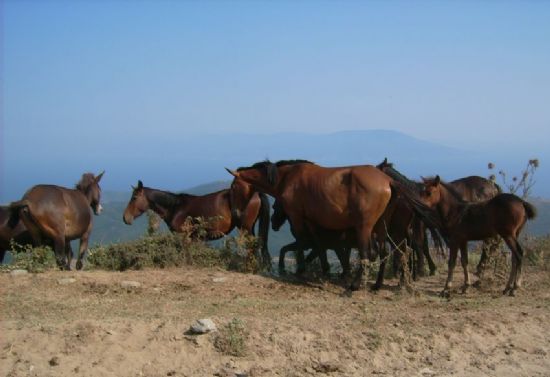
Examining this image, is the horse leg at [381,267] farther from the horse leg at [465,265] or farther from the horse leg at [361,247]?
the horse leg at [465,265]

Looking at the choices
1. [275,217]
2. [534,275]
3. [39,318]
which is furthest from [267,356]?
[534,275]

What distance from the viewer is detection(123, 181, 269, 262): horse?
12656mm

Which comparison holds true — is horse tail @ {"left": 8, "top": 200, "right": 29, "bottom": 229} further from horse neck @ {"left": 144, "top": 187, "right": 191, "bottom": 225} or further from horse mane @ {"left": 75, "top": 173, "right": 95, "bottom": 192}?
horse neck @ {"left": 144, "top": 187, "right": 191, "bottom": 225}

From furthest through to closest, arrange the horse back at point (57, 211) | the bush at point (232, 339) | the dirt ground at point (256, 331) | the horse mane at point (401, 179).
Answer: the horse back at point (57, 211)
the horse mane at point (401, 179)
the bush at point (232, 339)
the dirt ground at point (256, 331)

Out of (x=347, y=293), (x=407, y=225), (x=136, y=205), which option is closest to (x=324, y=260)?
(x=347, y=293)

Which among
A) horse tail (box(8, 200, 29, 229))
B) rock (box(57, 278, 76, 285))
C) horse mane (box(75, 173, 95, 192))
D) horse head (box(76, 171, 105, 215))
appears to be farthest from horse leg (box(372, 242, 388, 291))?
horse mane (box(75, 173, 95, 192))

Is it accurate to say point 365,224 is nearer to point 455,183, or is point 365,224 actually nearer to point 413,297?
point 413,297

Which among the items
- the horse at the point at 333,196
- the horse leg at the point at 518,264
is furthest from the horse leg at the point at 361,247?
the horse leg at the point at 518,264

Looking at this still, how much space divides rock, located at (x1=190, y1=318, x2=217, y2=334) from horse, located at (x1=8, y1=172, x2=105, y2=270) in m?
4.16

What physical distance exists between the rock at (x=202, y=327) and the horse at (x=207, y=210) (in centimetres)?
466

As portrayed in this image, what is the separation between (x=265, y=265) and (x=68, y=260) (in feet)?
11.4

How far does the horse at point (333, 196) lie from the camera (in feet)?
32.4

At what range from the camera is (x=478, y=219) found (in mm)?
10109

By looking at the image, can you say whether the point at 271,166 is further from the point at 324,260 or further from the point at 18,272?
the point at 18,272
